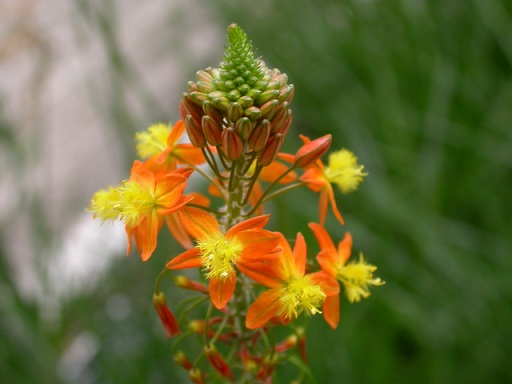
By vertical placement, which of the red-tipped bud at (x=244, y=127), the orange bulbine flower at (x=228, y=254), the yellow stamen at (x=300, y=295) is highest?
the red-tipped bud at (x=244, y=127)

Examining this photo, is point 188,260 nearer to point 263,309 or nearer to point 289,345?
point 263,309

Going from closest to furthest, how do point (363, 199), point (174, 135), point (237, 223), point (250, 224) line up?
point (250, 224), point (237, 223), point (174, 135), point (363, 199)

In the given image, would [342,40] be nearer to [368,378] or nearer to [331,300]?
[368,378]

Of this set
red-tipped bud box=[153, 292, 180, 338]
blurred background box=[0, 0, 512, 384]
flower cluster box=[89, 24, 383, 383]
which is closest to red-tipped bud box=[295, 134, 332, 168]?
flower cluster box=[89, 24, 383, 383]

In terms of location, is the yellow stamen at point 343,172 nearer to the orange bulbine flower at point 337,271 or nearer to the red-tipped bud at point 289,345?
the orange bulbine flower at point 337,271

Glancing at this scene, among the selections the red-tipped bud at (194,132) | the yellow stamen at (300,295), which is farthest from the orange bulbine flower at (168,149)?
the yellow stamen at (300,295)

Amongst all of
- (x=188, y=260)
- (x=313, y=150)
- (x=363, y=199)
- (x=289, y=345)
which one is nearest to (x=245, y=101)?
(x=313, y=150)
